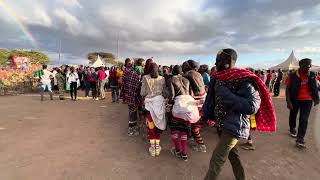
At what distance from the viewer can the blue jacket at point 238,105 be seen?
2840 mm

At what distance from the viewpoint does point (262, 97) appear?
3.19m

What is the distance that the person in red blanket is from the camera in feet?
9.46

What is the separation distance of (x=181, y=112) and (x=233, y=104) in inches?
69.8

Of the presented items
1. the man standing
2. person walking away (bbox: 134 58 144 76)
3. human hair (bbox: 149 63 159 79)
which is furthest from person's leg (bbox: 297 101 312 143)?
person walking away (bbox: 134 58 144 76)

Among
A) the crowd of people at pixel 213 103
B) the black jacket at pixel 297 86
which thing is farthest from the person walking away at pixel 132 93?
the black jacket at pixel 297 86

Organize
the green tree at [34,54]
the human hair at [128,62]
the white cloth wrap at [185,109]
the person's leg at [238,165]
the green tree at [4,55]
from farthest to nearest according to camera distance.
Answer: the green tree at [34,54], the green tree at [4,55], the human hair at [128,62], the white cloth wrap at [185,109], the person's leg at [238,165]

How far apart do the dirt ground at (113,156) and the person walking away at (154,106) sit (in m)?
0.30

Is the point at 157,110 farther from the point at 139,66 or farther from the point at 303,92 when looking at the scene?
the point at 303,92

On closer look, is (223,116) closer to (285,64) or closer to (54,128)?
(54,128)

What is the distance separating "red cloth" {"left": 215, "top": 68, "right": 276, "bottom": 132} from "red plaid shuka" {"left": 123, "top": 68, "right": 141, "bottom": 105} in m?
2.88

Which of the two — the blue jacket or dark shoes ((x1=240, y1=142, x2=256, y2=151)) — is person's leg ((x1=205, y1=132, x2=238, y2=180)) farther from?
dark shoes ((x1=240, y1=142, x2=256, y2=151))

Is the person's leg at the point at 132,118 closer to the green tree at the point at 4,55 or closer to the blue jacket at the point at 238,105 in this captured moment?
the blue jacket at the point at 238,105

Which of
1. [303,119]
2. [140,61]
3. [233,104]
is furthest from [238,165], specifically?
[140,61]

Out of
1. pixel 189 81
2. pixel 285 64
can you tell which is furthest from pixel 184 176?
pixel 285 64
